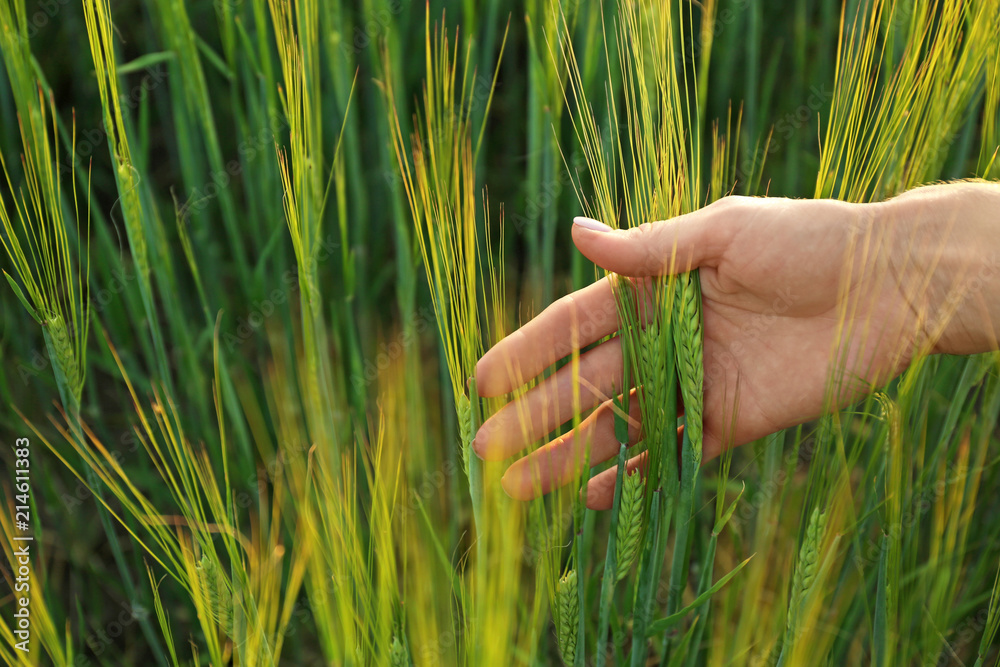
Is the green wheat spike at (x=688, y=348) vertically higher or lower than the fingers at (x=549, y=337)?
higher

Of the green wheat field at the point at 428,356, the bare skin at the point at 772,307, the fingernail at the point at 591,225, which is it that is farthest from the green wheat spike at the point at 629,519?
the fingernail at the point at 591,225

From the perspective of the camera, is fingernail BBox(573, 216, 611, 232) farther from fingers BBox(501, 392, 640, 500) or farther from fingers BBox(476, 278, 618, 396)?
fingers BBox(501, 392, 640, 500)

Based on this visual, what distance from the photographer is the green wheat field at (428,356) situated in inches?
23.0

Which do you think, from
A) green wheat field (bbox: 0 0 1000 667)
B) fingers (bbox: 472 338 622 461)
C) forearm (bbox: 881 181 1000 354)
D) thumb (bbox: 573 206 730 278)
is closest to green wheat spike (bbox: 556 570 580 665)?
green wheat field (bbox: 0 0 1000 667)

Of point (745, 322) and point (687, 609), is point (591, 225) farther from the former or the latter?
point (687, 609)

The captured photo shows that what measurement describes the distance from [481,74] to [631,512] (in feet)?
2.03

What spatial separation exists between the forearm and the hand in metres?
0.01

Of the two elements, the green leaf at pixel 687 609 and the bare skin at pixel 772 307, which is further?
the bare skin at pixel 772 307

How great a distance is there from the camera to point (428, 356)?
3.45ft

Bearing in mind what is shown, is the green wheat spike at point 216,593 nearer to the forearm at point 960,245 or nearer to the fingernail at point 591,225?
the fingernail at point 591,225

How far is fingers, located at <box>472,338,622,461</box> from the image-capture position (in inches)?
24.9

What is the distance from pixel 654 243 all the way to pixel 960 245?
16.0 inches

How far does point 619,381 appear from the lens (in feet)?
2.74

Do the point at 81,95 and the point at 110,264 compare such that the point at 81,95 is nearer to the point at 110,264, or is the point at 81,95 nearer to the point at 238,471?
the point at 110,264
